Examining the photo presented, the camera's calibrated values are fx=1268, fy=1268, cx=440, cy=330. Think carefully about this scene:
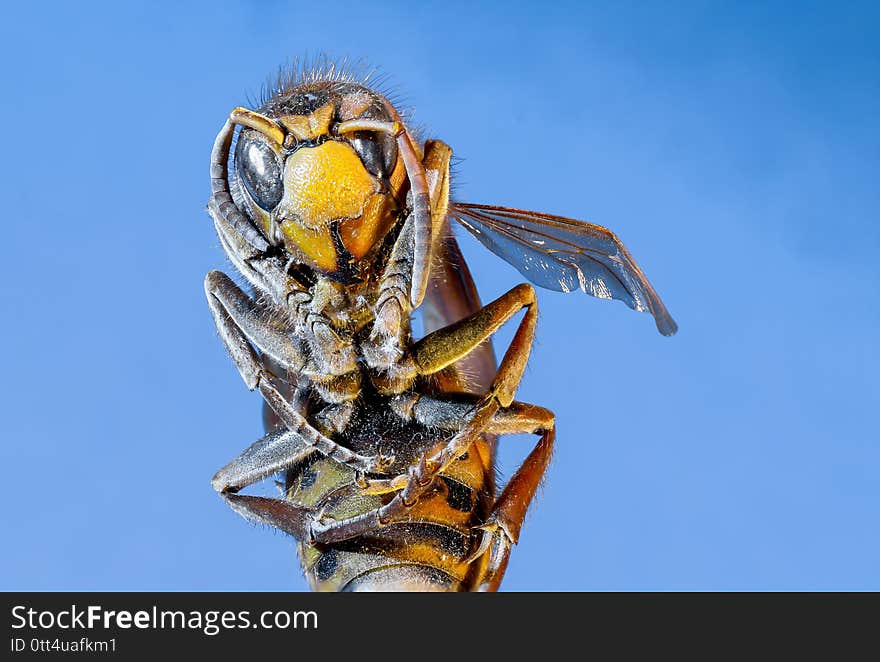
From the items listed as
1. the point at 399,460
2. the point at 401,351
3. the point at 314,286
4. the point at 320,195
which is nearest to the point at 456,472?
the point at 399,460

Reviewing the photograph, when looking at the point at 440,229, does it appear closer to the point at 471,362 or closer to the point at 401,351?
the point at 401,351

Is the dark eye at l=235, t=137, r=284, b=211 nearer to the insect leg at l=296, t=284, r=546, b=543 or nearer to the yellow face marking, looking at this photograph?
the yellow face marking

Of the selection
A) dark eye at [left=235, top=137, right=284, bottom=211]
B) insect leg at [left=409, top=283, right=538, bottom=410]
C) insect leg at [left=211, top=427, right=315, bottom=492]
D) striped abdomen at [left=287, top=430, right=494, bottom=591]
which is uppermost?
dark eye at [left=235, top=137, right=284, bottom=211]

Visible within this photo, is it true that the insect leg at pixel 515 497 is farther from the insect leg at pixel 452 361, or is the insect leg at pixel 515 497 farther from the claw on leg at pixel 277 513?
the claw on leg at pixel 277 513

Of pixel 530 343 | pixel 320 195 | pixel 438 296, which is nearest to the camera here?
pixel 320 195

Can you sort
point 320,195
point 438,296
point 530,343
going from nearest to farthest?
point 320,195 < point 530,343 < point 438,296

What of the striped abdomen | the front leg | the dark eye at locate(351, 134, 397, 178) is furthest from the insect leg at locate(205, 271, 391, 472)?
the dark eye at locate(351, 134, 397, 178)
